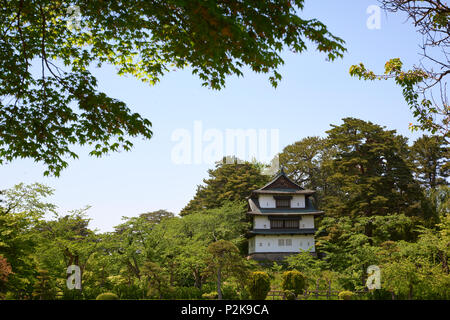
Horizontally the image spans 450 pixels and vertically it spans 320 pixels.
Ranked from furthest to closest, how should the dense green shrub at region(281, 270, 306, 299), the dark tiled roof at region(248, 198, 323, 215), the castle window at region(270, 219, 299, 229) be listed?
the castle window at region(270, 219, 299, 229)
the dark tiled roof at region(248, 198, 323, 215)
the dense green shrub at region(281, 270, 306, 299)

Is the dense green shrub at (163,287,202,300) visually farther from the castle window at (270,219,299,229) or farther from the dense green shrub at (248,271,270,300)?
the castle window at (270,219,299,229)

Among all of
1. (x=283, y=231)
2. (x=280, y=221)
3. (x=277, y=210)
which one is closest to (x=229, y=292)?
(x=283, y=231)

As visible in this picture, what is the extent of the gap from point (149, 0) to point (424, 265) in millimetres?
17946

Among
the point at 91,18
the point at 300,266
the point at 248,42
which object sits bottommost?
the point at 300,266

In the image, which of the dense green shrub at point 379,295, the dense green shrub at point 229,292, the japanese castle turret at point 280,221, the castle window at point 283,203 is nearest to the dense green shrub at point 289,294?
the dense green shrub at point 229,292

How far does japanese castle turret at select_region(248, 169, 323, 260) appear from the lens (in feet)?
110

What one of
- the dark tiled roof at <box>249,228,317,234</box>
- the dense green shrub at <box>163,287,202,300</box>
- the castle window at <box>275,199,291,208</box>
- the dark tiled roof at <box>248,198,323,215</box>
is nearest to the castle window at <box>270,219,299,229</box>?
the dark tiled roof at <box>249,228,317,234</box>

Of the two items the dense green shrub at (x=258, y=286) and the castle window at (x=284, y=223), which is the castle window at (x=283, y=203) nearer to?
the castle window at (x=284, y=223)

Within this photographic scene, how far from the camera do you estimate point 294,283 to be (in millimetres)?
21156

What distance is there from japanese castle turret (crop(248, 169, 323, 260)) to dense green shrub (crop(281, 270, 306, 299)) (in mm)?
11621

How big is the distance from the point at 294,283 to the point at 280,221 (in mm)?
13796

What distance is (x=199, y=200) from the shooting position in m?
45.5

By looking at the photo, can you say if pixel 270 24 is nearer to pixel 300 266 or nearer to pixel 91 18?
pixel 91 18
